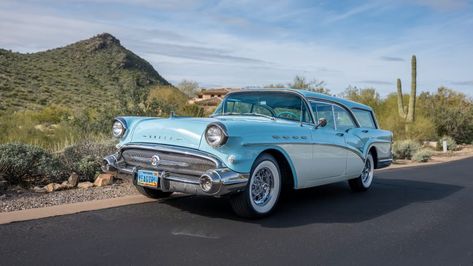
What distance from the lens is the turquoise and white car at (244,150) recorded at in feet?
18.7

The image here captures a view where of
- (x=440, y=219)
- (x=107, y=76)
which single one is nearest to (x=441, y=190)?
(x=440, y=219)

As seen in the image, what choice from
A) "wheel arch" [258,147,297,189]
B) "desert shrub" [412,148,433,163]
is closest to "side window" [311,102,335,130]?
"wheel arch" [258,147,297,189]

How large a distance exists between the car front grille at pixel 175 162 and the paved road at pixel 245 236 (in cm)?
63

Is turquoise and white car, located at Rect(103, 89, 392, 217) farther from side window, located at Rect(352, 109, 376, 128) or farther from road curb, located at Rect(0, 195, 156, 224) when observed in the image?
side window, located at Rect(352, 109, 376, 128)

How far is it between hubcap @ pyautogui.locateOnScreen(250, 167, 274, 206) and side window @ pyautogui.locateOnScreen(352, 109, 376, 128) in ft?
11.2

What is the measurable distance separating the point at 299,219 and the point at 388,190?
391 cm

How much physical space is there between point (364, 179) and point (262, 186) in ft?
12.3

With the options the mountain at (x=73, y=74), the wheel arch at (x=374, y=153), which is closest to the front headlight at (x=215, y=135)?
the wheel arch at (x=374, y=153)

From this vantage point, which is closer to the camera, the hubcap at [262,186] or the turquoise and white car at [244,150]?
the turquoise and white car at [244,150]

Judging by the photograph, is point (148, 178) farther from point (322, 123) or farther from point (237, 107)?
point (322, 123)

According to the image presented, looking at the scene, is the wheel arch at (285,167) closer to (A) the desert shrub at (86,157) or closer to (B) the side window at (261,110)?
(B) the side window at (261,110)

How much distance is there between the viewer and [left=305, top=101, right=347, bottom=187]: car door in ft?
23.7

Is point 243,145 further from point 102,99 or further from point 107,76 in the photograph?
point 107,76

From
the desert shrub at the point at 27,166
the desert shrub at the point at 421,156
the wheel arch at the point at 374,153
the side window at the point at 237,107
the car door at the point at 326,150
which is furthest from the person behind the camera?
the desert shrub at the point at 421,156
